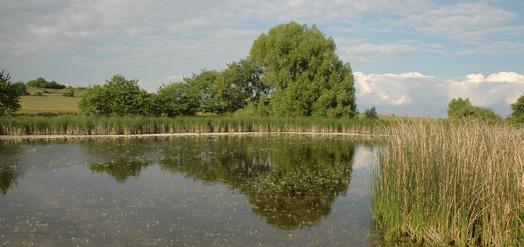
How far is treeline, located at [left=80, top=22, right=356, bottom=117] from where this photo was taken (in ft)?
146

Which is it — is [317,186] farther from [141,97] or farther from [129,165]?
[141,97]

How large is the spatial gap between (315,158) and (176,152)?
803cm

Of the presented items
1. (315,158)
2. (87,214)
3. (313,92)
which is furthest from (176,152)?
(313,92)

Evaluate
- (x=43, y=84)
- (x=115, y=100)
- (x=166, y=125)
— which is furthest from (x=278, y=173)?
(x=43, y=84)

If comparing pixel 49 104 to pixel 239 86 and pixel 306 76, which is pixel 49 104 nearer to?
pixel 239 86

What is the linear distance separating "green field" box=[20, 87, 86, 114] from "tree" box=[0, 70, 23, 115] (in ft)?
30.1

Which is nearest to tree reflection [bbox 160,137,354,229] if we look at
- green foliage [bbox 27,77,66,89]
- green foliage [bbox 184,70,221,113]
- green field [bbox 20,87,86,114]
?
green foliage [bbox 184,70,221,113]

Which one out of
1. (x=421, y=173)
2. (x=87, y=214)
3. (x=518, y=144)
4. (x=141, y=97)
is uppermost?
(x=141, y=97)

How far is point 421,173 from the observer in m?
9.43

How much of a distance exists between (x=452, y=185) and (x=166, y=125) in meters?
33.5

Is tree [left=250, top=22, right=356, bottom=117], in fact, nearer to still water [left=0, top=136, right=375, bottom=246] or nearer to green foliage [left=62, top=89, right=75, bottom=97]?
still water [left=0, top=136, right=375, bottom=246]

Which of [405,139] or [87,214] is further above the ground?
[405,139]

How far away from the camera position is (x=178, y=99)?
51.8m

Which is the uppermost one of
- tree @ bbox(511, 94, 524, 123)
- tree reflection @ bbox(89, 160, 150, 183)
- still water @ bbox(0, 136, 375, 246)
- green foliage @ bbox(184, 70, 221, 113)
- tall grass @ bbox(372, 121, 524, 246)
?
green foliage @ bbox(184, 70, 221, 113)
